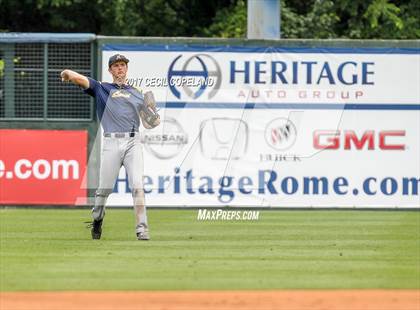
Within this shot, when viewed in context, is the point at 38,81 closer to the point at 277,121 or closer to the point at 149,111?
the point at 277,121

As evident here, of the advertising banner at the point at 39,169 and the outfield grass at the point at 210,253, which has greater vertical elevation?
the advertising banner at the point at 39,169

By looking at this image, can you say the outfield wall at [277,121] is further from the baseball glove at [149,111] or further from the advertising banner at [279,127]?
the baseball glove at [149,111]

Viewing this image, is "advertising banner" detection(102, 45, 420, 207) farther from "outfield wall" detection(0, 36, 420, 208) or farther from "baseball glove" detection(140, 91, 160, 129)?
"baseball glove" detection(140, 91, 160, 129)

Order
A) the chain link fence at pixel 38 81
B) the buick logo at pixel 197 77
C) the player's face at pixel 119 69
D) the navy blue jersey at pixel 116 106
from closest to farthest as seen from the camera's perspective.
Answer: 1. the player's face at pixel 119 69
2. the navy blue jersey at pixel 116 106
3. the buick logo at pixel 197 77
4. the chain link fence at pixel 38 81

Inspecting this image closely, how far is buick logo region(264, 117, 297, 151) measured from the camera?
67.9 feet

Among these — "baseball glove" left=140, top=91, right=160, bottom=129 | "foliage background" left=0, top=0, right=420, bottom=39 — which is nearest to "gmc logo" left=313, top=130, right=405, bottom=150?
"baseball glove" left=140, top=91, right=160, bottom=129

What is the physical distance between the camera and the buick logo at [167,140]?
811 inches

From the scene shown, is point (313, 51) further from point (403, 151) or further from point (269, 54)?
point (403, 151)
